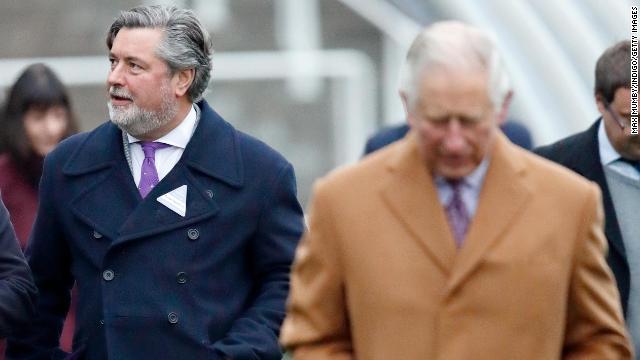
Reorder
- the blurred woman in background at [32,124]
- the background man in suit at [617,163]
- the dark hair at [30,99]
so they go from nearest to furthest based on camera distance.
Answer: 1. the background man in suit at [617,163]
2. the blurred woman in background at [32,124]
3. the dark hair at [30,99]

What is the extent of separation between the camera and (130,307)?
5.89m

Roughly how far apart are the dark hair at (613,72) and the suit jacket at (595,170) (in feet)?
0.49

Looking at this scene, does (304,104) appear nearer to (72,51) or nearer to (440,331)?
(72,51)

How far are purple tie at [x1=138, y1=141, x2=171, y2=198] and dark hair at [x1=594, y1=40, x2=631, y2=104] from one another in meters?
1.49

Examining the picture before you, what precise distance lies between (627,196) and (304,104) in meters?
7.41

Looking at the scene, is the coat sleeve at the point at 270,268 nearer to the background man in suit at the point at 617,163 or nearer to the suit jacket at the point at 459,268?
the background man in suit at the point at 617,163

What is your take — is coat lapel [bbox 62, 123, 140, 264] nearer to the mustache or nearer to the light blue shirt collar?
the mustache

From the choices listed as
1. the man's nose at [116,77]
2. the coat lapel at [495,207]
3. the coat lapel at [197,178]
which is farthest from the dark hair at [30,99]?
the coat lapel at [495,207]

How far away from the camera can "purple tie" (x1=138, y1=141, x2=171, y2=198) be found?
6070mm

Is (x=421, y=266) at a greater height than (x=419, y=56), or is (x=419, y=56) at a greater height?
(x=419, y=56)

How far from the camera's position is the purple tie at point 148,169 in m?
6.07

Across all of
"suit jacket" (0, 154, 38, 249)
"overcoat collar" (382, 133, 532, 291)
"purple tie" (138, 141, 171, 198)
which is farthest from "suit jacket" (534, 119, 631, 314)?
"suit jacket" (0, 154, 38, 249)

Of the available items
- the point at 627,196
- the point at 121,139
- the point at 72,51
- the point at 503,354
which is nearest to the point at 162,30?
the point at 121,139

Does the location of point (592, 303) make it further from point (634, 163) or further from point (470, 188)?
point (634, 163)
